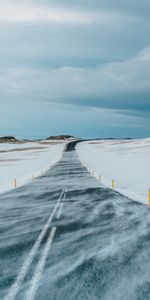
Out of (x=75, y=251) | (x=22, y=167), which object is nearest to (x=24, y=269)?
(x=75, y=251)

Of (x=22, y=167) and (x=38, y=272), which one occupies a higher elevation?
(x=38, y=272)

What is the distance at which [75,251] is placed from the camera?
8633mm

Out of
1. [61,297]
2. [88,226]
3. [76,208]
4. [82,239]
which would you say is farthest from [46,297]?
[76,208]

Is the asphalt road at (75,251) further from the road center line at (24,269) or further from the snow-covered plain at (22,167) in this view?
the snow-covered plain at (22,167)

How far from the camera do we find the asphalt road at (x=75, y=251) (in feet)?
20.7

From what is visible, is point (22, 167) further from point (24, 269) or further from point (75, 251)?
point (24, 269)

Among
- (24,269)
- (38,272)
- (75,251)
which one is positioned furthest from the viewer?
(75,251)

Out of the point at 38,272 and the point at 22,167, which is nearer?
the point at 38,272

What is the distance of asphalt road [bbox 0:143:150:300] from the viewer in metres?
6.30

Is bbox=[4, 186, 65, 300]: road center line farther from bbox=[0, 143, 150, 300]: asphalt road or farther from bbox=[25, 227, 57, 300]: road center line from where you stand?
bbox=[25, 227, 57, 300]: road center line

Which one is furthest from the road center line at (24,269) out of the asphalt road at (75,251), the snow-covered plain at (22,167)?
the snow-covered plain at (22,167)

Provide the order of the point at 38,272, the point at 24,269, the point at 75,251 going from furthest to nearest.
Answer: the point at 75,251, the point at 24,269, the point at 38,272

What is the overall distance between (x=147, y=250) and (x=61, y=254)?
8.86 feet

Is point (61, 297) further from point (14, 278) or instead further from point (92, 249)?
point (92, 249)
